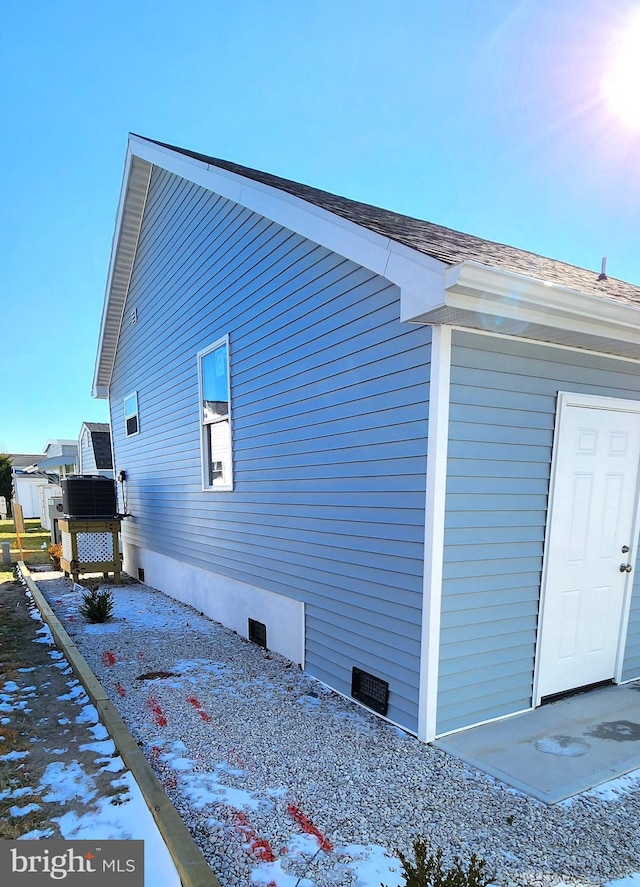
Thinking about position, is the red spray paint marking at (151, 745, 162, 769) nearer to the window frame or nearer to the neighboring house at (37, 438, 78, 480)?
the window frame

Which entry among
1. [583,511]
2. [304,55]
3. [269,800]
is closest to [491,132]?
[304,55]

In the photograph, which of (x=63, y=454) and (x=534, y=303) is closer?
(x=534, y=303)

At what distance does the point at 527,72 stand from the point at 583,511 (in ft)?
16.2

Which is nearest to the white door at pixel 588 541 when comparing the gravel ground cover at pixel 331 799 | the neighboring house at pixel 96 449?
the gravel ground cover at pixel 331 799

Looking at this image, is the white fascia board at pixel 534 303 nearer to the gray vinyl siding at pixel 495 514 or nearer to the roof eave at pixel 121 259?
the gray vinyl siding at pixel 495 514

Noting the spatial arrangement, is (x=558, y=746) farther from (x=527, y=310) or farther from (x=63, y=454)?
(x=63, y=454)

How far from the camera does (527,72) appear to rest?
493cm

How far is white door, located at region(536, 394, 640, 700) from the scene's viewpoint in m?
3.12

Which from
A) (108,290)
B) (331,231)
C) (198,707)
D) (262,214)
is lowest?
(198,707)

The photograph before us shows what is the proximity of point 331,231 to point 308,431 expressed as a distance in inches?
62.5

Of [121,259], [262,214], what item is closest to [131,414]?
[121,259]

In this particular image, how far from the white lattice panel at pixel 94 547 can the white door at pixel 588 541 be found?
7740mm

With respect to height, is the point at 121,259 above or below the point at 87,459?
above

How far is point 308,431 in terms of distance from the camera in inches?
152
